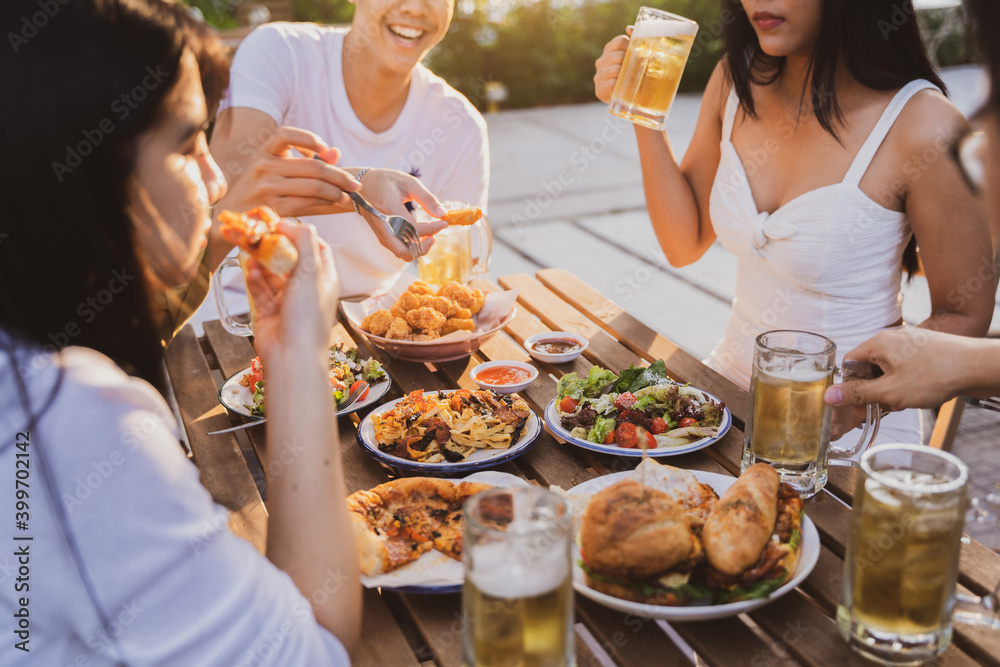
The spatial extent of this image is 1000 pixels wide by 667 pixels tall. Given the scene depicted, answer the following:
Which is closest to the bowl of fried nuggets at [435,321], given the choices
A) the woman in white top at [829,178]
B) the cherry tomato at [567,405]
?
the cherry tomato at [567,405]

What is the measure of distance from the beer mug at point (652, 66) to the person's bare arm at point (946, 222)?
25.7 inches

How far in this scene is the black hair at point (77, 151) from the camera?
983 mm

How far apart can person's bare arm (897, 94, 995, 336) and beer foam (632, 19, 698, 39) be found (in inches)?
25.7

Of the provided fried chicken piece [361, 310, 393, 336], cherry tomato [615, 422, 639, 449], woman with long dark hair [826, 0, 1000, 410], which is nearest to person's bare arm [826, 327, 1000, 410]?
woman with long dark hair [826, 0, 1000, 410]

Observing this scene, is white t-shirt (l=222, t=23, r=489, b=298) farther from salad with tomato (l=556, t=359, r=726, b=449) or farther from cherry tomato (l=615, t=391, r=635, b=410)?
cherry tomato (l=615, t=391, r=635, b=410)

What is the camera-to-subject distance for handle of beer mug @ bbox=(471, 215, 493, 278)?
2.54 metres

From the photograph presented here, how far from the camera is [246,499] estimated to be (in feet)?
5.10

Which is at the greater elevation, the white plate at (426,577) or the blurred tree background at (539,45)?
the white plate at (426,577)

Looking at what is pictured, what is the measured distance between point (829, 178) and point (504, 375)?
118 cm

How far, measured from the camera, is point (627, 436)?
167 cm

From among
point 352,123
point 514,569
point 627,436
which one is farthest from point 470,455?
point 352,123

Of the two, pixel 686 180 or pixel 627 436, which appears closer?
pixel 627 436

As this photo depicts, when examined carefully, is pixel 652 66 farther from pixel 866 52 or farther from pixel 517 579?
pixel 517 579

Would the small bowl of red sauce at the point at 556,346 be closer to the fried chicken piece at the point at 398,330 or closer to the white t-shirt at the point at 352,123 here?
the fried chicken piece at the point at 398,330
